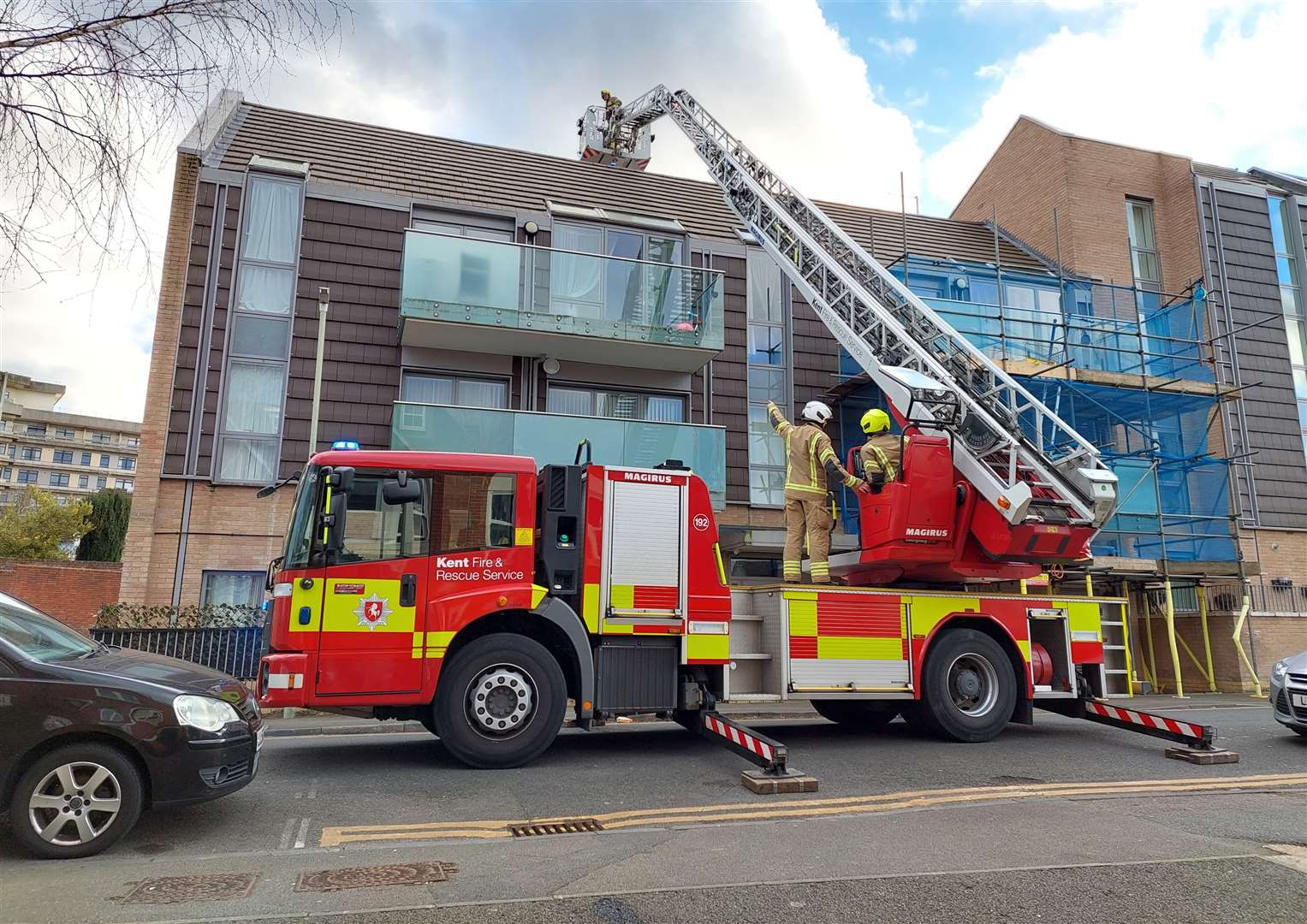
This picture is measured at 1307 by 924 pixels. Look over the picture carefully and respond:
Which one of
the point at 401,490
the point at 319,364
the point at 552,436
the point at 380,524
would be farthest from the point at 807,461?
the point at 319,364

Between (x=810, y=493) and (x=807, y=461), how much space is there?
0.35m

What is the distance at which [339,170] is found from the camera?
1656cm

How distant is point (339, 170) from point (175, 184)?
282 cm

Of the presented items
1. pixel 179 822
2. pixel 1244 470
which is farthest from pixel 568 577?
pixel 1244 470

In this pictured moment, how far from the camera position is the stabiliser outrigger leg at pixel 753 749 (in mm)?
6617

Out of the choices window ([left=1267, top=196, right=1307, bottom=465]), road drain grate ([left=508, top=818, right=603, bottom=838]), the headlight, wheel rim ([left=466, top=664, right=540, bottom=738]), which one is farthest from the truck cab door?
window ([left=1267, top=196, right=1307, bottom=465])

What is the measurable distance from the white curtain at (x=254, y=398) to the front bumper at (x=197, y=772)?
34.5 feet

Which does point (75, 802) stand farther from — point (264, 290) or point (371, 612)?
point (264, 290)

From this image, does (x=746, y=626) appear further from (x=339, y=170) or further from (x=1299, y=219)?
(x=1299, y=219)

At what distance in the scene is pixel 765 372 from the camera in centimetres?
1764

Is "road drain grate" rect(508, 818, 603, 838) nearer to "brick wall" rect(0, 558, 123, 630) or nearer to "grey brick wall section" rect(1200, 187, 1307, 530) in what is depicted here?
"brick wall" rect(0, 558, 123, 630)

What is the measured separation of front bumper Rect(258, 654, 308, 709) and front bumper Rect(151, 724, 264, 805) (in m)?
1.40

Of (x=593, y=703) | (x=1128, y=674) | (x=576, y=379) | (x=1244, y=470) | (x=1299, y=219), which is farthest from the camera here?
(x=1299, y=219)

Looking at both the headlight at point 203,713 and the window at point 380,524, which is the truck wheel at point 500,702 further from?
the headlight at point 203,713
